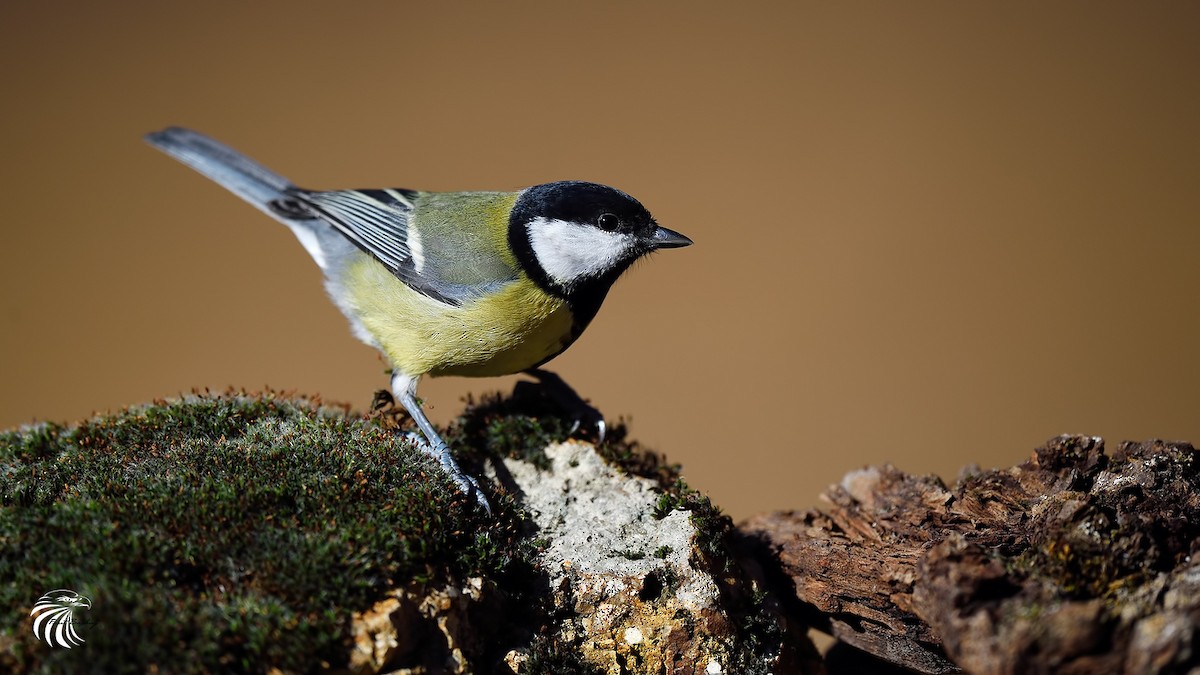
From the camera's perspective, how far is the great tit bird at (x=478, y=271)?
3.04m

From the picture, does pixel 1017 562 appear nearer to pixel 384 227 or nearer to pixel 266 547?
pixel 266 547

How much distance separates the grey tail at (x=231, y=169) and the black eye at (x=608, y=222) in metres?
1.69

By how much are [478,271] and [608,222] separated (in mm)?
555

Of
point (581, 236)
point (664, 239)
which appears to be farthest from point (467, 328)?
point (664, 239)

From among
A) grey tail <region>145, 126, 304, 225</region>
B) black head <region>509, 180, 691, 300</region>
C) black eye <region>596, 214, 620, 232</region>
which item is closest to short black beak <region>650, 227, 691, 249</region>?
black head <region>509, 180, 691, 300</region>

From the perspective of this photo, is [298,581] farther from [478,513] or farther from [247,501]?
[478,513]

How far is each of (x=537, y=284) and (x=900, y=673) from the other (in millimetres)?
1934

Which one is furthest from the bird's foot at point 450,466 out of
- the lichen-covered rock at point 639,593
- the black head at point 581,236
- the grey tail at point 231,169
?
the grey tail at point 231,169

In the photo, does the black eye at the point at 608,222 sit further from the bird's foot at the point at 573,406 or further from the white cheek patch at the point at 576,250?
the bird's foot at the point at 573,406

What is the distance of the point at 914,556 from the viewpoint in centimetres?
247

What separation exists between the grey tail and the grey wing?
265 mm

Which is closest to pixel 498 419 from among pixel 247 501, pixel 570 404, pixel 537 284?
pixel 570 404

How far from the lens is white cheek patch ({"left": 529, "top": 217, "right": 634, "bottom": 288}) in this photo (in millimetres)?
3055

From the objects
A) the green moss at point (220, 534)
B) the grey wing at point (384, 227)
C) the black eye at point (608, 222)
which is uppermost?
the grey wing at point (384, 227)
